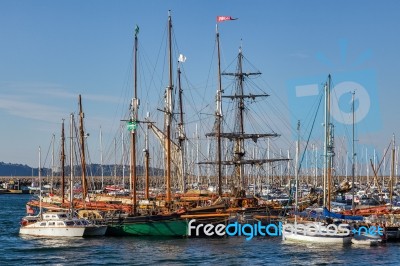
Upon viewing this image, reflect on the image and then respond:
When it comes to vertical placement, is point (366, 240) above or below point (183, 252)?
above

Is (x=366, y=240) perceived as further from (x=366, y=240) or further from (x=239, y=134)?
(x=239, y=134)

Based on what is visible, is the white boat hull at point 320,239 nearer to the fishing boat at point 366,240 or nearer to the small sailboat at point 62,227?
the fishing boat at point 366,240

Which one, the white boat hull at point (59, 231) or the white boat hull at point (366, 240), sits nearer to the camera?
the white boat hull at point (366, 240)

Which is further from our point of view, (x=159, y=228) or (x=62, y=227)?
(x=62, y=227)

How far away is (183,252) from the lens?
57.1 m

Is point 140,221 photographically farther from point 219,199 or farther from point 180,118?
point 180,118

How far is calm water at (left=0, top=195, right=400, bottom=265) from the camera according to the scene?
52.9 m

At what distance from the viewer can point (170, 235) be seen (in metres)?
67.2

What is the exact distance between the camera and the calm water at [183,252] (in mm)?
52906

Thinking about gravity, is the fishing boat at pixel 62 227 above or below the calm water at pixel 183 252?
above

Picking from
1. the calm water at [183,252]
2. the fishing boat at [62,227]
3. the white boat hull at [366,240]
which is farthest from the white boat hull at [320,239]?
the fishing boat at [62,227]

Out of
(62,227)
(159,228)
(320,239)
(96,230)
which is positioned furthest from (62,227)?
(320,239)

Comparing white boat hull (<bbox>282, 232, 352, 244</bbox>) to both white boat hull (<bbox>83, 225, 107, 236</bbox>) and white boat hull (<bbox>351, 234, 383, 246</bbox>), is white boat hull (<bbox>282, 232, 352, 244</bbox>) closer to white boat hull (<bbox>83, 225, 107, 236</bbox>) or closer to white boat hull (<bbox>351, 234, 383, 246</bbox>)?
white boat hull (<bbox>351, 234, 383, 246</bbox>)

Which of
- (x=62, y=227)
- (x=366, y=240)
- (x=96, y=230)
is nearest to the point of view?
(x=366, y=240)
